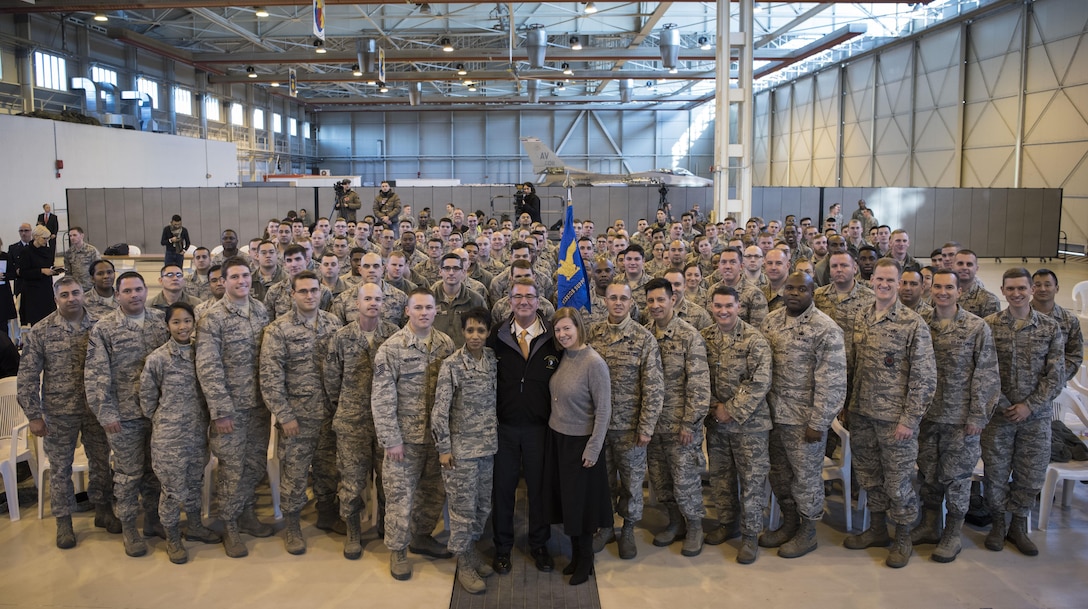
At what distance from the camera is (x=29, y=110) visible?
22.1 meters

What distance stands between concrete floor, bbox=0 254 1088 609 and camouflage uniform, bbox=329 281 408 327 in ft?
5.30

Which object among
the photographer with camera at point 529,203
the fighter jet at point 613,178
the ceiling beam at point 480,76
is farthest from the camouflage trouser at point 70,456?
the ceiling beam at point 480,76

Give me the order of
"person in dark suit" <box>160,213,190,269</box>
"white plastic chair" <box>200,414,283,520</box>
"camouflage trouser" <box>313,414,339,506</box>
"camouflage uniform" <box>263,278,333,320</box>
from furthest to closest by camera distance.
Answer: "person in dark suit" <box>160,213,190,269</box>, "camouflage uniform" <box>263,278,333,320</box>, "white plastic chair" <box>200,414,283,520</box>, "camouflage trouser" <box>313,414,339,506</box>

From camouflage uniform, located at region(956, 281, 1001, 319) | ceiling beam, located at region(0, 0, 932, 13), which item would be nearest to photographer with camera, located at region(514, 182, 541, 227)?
ceiling beam, located at region(0, 0, 932, 13)

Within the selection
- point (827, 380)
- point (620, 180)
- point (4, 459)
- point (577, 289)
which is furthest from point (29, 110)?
point (827, 380)

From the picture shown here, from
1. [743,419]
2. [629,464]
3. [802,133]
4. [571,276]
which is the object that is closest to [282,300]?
[571,276]

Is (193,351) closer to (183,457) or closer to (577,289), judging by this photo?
(183,457)

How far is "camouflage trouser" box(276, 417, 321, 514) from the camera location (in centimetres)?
505

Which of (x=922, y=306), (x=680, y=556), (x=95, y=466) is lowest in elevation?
(x=680, y=556)

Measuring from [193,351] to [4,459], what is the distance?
1886 mm

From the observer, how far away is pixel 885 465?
4965 millimetres

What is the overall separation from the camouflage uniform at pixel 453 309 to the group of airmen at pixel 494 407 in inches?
48.2

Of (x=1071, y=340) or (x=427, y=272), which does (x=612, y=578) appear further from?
(x=427, y=272)

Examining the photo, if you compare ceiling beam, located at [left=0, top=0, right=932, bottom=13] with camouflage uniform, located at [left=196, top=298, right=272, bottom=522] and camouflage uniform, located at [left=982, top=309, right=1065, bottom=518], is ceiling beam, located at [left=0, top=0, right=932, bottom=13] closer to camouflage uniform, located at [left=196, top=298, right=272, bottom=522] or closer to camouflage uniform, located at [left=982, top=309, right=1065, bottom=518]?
camouflage uniform, located at [left=196, top=298, right=272, bottom=522]
